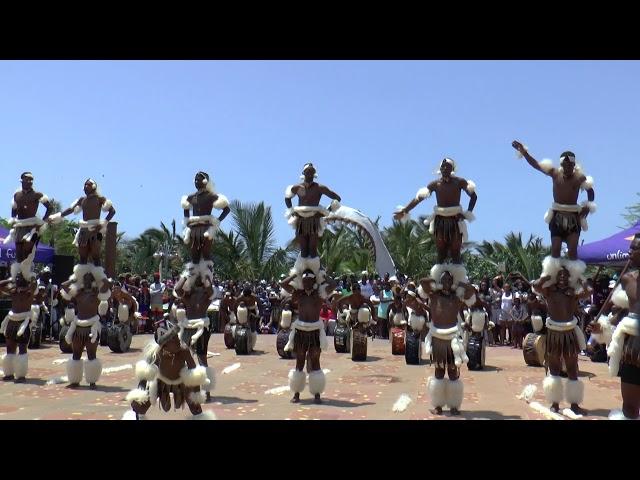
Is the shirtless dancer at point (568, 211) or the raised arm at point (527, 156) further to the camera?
the raised arm at point (527, 156)

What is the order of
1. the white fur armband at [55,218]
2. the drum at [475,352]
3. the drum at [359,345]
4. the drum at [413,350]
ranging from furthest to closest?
the drum at [359,345]
the drum at [413,350]
the drum at [475,352]
the white fur armband at [55,218]

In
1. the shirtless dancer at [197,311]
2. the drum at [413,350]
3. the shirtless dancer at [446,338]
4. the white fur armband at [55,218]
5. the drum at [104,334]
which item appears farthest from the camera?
the drum at [104,334]

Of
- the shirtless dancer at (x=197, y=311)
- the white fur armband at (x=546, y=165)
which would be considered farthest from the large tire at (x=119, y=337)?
the white fur armband at (x=546, y=165)

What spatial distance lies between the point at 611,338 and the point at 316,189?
388cm

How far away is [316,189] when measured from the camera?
7.63 meters

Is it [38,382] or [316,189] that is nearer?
[316,189]

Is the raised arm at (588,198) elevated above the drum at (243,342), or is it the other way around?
the raised arm at (588,198)

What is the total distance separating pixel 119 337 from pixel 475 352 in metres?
7.19

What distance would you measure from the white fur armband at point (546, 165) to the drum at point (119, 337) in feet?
30.2

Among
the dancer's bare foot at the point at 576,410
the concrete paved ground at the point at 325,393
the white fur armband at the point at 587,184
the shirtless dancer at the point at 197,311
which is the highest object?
the white fur armband at the point at 587,184

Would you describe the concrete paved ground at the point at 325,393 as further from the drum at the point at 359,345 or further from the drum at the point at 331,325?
the drum at the point at 331,325

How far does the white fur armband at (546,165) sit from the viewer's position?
679cm
